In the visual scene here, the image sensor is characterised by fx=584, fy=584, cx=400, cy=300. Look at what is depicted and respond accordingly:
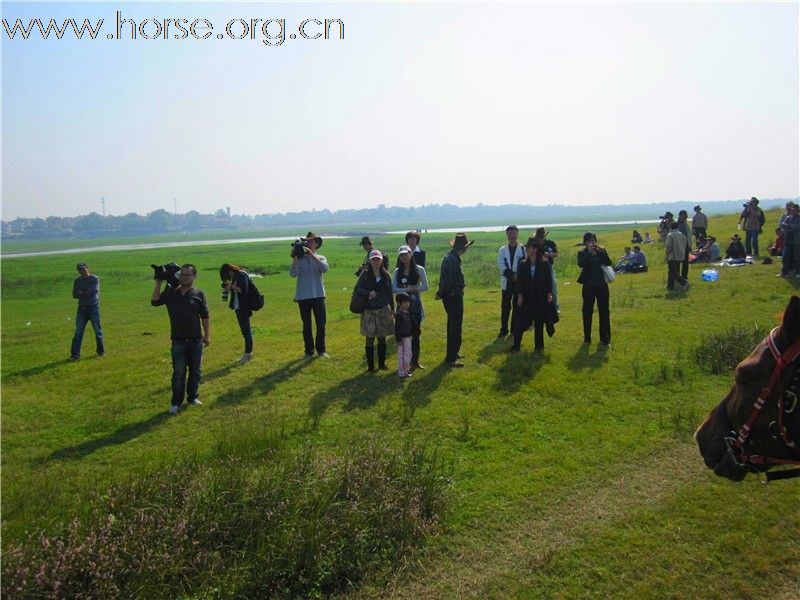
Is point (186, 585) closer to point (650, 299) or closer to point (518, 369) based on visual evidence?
point (518, 369)

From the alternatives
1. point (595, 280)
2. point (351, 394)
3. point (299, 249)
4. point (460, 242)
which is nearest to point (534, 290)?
point (595, 280)

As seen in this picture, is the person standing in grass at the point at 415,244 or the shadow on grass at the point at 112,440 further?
the person standing in grass at the point at 415,244

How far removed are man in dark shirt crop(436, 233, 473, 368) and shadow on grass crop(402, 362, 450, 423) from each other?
0.36 m

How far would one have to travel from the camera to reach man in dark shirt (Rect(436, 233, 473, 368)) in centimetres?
1082

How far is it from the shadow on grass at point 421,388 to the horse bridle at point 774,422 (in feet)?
17.1

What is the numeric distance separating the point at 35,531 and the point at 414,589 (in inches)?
134

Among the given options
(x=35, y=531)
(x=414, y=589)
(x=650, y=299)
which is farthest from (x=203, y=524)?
(x=650, y=299)

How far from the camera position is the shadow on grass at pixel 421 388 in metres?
8.75

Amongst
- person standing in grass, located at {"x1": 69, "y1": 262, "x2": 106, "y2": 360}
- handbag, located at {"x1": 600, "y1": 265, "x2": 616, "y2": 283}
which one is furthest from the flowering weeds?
person standing in grass, located at {"x1": 69, "y1": 262, "x2": 106, "y2": 360}

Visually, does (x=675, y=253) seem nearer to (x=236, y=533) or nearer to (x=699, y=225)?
(x=699, y=225)

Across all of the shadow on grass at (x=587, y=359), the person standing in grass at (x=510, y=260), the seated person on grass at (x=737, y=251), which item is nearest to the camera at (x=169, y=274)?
the person standing in grass at (x=510, y=260)

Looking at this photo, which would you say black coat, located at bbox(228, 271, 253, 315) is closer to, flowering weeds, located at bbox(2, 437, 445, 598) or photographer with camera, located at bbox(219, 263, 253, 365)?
photographer with camera, located at bbox(219, 263, 253, 365)

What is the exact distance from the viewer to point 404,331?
10.2 meters

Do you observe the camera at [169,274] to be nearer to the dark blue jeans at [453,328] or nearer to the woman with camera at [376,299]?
the woman with camera at [376,299]
